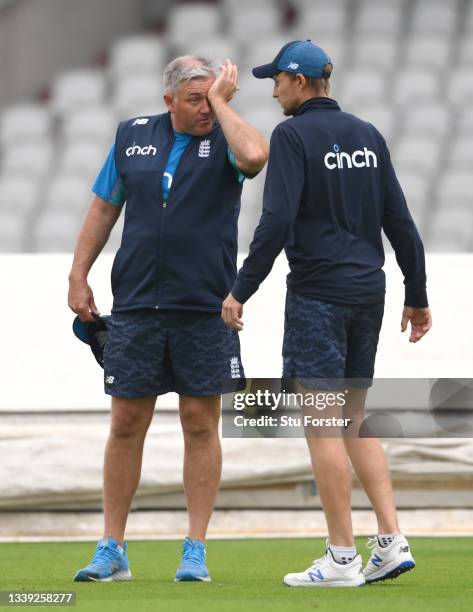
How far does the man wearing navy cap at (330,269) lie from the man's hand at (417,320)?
138 mm

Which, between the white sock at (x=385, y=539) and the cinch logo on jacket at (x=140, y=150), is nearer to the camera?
the white sock at (x=385, y=539)

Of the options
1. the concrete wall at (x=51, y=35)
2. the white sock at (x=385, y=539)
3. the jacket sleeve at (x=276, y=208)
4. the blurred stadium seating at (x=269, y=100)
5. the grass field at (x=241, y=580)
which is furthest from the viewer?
the concrete wall at (x=51, y=35)

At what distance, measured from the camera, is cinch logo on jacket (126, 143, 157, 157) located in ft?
11.5

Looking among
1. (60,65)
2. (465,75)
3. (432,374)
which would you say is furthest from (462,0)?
(432,374)

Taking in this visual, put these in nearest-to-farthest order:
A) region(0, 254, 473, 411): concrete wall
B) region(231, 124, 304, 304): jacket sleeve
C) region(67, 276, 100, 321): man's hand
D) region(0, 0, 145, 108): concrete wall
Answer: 1. region(231, 124, 304, 304): jacket sleeve
2. region(67, 276, 100, 321): man's hand
3. region(0, 254, 473, 411): concrete wall
4. region(0, 0, 145, 108): concrete wall

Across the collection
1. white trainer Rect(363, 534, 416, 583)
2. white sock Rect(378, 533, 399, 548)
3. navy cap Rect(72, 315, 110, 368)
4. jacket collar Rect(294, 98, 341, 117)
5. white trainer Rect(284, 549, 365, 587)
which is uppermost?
jacket collar Rect(294, 98, 341, 117)

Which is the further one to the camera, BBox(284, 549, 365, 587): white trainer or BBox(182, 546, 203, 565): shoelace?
BBox(182, 546, 203, 565): shoelace

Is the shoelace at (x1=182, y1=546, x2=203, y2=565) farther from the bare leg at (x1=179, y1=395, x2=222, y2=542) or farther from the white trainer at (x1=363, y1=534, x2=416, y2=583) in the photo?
the white trainer at (x1=363, y1=534, x2=416, y2=583)

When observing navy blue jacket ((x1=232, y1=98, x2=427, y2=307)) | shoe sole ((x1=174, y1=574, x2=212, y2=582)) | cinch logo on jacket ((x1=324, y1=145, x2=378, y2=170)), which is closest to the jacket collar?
navy blue jacket ((x1=232, y1=98, x2=427, y2=307))

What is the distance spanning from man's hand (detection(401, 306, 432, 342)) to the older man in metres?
0.39

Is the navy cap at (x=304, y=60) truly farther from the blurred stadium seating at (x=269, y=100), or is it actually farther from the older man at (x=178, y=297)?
the blurred stadium seating at (x=269, y=100)

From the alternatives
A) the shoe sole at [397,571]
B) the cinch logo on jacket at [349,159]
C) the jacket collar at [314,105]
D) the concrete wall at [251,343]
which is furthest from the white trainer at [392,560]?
the concrete wall at [251,343]

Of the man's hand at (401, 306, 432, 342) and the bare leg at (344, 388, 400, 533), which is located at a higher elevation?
the man's hand at (401, 306, 432, 342)

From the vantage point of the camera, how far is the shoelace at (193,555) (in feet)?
11.3
